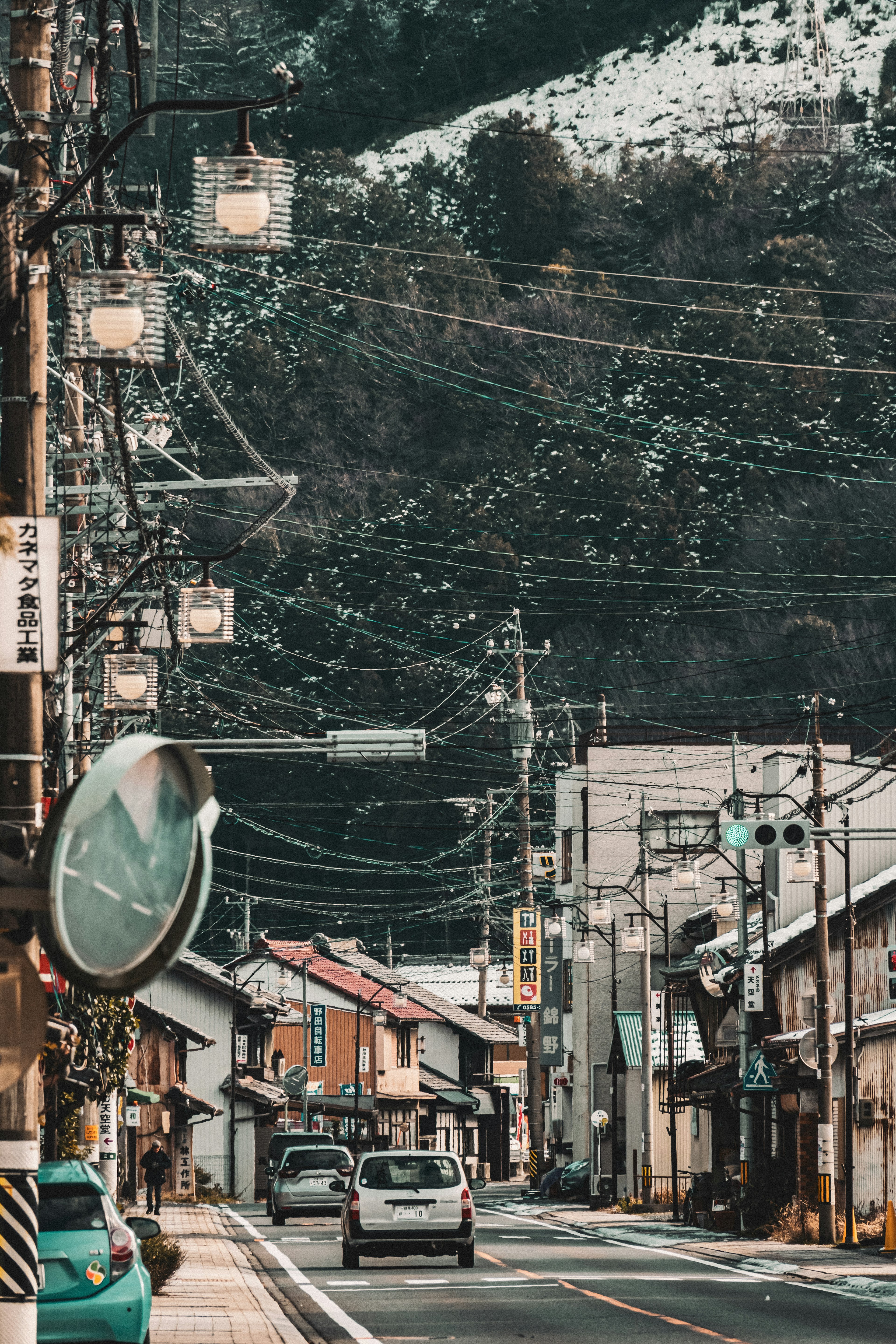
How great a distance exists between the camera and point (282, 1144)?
57188 mm

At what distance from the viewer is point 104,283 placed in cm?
1166

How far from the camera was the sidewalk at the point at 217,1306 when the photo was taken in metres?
16.9

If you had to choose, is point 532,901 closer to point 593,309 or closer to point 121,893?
point 121,893

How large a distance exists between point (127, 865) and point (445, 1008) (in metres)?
Result: 93.2

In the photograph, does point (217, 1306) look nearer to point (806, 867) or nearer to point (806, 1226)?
point (806, 1226)

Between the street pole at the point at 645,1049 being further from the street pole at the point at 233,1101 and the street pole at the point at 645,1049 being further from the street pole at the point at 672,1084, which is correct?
the street pole at the point at 233,1101

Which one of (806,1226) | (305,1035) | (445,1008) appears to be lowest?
(445,1008)

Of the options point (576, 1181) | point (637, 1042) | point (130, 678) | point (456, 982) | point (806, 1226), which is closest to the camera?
point (130, 678)

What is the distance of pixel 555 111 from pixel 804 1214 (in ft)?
460

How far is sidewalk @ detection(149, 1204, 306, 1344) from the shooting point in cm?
1689

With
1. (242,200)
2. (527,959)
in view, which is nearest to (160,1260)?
(242,200)

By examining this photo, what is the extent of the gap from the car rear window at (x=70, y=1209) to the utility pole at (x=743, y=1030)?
23766 mm

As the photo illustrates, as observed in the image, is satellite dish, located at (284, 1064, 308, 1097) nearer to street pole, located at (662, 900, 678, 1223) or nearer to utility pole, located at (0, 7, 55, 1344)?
street pole, located at (662, 900, 678, 1223)

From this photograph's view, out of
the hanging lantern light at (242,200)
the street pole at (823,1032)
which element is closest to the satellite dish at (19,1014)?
the hanging lantern light at (242,200)
